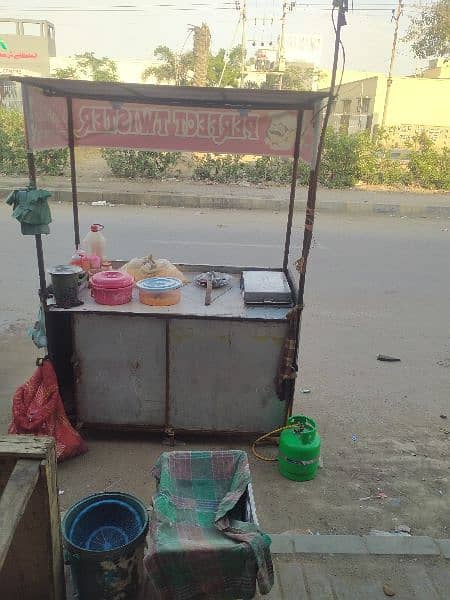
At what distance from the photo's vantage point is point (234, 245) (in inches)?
351

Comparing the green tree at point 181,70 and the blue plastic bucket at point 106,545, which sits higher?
the green tree at point 181,70

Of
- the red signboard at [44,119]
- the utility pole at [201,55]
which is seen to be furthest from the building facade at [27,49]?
the red signboard at [44,119]

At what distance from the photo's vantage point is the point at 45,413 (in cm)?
333

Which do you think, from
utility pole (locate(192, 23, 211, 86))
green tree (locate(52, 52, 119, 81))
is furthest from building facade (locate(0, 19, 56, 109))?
utility pole (locate(192, 23, 211, 86))

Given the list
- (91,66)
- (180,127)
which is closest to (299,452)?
(180,127)

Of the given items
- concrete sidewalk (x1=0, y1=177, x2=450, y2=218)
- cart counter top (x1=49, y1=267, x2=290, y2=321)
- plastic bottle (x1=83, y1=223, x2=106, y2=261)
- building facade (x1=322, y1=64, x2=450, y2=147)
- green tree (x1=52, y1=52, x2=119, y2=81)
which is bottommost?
concrete sidewalk (x1=0, y1=177, x2=450, y2=218)

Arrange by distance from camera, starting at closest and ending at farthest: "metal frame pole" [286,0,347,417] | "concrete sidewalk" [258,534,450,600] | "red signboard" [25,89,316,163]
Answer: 1. "concrete sidewalk" [258,534,450,600]
2. "metal frame pole" [286,0,347,417]
3. "red signboard" [25,89,316,163]

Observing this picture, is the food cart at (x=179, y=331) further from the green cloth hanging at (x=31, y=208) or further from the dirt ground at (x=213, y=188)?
the dirt ground at (x=213, y=188)

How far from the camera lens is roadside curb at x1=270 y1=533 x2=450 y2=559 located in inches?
104

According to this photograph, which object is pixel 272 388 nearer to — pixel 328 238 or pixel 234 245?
pixel 234 245

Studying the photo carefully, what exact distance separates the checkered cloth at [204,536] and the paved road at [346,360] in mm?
646

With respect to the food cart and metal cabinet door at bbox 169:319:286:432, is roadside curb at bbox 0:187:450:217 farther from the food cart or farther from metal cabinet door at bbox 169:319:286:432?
metal cabinet door at bbox 169:319:286:432

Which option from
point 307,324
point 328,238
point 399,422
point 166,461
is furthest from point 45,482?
point 328,238

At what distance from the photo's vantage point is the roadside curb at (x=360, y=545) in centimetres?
265
